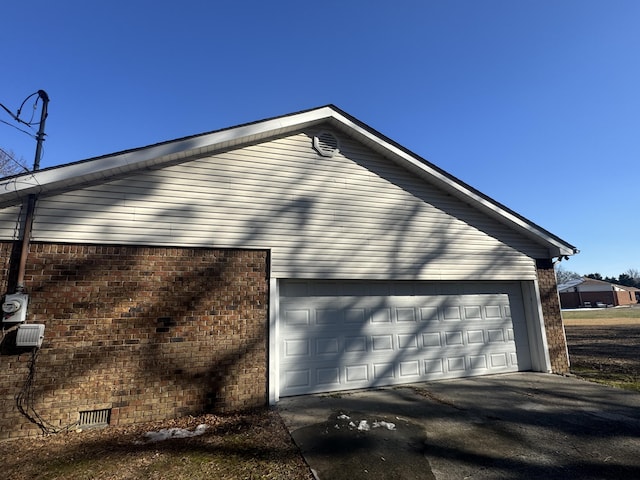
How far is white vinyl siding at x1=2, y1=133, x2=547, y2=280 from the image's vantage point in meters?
6.25

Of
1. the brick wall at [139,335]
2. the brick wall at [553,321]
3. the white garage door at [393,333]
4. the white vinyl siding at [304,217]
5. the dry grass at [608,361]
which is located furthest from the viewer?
the brick wall at [553,321]

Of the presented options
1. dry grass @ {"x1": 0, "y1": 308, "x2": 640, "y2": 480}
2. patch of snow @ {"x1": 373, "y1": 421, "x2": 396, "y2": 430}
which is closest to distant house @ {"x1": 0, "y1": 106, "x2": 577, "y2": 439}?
dry grass @ {"x1": 0, "y1": 308, "x2": 640, "y2": 480}

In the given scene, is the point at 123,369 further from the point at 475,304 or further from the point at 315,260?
the point at 475,304

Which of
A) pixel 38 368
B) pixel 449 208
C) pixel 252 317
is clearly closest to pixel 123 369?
pixel 38 368

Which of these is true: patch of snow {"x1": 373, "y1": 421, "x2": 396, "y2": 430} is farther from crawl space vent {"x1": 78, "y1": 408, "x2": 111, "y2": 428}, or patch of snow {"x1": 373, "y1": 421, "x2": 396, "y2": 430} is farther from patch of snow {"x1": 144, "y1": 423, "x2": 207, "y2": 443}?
crawl space vent {"x1": 78, "y1": 408, "x2": 111, "y2": 428}

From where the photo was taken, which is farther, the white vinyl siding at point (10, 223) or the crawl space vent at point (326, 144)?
the crawl space vent at point (326, 144)

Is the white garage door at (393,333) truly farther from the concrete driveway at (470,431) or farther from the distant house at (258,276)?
the concrete driveway at (470,431)

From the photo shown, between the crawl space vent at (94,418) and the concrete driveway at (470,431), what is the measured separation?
2813mm

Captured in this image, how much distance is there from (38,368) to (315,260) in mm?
4885

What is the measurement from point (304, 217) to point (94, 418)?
196 inches

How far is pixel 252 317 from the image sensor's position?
669 cm

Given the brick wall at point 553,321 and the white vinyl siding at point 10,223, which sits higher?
the white vinyl siding at point 10,223

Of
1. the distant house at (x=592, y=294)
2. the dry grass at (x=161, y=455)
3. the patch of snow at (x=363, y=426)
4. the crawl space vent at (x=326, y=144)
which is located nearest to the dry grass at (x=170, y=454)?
the dry grass at (x=161, y=455)

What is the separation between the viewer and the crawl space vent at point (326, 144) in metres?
7.99
